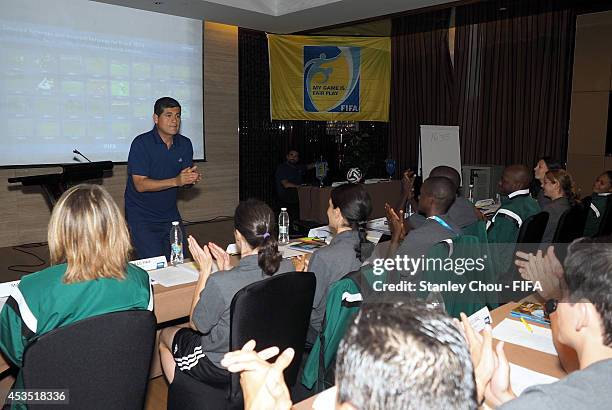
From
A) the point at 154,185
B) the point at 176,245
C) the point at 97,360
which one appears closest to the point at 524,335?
the point at 97,360

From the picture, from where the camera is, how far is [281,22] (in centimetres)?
677

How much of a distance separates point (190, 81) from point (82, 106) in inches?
60.6

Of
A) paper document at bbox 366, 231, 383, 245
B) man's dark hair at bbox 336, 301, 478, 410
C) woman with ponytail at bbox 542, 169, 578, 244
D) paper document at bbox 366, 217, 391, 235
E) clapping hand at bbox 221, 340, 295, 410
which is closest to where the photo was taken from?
man's dark hair at bbox 336, 301, 478, 410

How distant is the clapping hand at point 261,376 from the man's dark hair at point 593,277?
71 centimetres

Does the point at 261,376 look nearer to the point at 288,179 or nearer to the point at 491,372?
the point at 491,372

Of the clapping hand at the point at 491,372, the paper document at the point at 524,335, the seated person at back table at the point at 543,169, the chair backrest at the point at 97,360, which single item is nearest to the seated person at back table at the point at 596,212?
the seated person at back table at the point at 543,169

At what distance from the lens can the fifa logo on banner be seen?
314 inches

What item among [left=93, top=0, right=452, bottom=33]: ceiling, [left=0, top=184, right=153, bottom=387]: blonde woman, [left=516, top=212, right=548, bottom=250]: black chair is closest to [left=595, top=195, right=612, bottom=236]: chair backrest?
[left=516, top=212, right=548, bottom=250]: black chair

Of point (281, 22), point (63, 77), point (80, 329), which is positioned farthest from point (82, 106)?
point (80, 329)

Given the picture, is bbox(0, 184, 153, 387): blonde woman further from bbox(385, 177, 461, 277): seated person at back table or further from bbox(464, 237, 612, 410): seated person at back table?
bbox(385, 177, 461, 277): seated person at back table

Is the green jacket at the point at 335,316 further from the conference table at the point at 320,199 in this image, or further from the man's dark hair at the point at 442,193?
the conference table at the point at 320,199

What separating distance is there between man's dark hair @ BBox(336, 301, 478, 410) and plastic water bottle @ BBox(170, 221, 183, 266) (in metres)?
2.31

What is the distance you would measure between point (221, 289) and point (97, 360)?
56 cm

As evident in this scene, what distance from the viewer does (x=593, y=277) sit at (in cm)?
120
